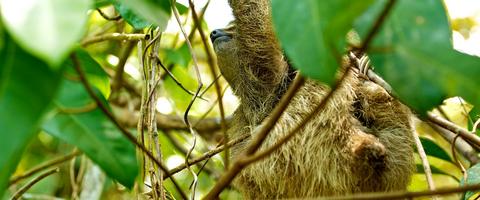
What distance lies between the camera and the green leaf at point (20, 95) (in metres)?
0.95

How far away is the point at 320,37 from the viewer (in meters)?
1.03

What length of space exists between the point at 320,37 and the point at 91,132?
490 millimetres

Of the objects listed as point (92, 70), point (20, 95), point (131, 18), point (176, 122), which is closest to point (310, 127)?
point (131, 18)

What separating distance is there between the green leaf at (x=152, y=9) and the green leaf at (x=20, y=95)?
19 cm

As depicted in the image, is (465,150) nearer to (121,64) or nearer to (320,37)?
(121,64)

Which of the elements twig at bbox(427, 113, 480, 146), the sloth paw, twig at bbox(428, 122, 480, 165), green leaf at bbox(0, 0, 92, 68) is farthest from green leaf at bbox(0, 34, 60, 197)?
twig at bbox(428, 122, 480, 165)

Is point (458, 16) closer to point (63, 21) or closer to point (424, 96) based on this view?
point (424, 96)

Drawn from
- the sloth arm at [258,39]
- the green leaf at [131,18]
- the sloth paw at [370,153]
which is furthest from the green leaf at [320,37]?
the sloth arm at [258,39]

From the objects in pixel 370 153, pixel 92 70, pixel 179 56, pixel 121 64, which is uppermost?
pixel 92 70

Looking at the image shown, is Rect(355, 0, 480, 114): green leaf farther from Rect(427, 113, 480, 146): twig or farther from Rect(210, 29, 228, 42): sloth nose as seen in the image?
Rect(210, 29, 228, 42): sloth nose

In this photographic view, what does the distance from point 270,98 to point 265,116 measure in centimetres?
9

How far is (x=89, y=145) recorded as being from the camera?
1.24 meters

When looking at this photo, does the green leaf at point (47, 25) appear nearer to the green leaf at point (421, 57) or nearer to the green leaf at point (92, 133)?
the green leaf at point (92, 133)

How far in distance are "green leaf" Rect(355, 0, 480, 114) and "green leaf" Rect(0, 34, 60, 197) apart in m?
0.52
